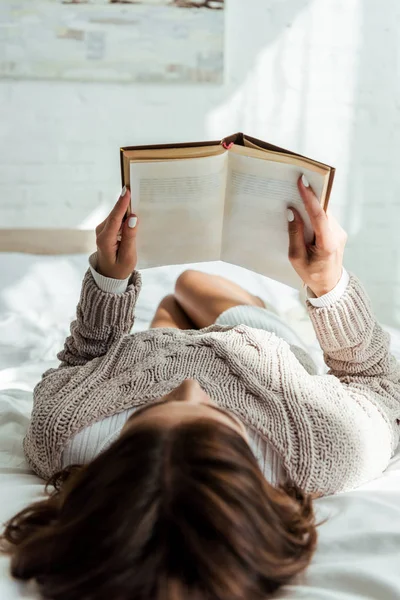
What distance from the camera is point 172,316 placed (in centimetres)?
174

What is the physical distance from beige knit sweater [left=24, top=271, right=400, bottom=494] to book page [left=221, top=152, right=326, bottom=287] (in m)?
0.12

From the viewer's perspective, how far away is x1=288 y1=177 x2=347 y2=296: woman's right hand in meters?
1.15

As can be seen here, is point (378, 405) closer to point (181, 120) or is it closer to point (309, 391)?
point (309, 391)

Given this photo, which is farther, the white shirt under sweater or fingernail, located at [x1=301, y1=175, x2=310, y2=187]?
fingernail, located at [x1=301, y1=175, x2=310, y2=187]

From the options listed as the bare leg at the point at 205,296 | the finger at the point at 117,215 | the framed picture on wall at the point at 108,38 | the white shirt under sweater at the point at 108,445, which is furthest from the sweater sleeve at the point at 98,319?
the framed picture on wall at the point at 108,38

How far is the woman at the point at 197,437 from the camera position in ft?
2.13

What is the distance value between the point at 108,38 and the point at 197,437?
74.2 inches

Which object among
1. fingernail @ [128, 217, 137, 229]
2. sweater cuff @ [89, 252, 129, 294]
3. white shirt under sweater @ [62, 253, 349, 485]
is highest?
fingernail @ [128, 217, 137, 229]

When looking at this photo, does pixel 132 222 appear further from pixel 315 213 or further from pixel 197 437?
pixel 197 437

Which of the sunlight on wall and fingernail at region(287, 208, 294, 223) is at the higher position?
the sunlight on wall

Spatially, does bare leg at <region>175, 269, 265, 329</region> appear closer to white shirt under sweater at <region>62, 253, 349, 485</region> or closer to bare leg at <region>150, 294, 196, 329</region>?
bare leg at <region>150, 294, 196, 329</region>

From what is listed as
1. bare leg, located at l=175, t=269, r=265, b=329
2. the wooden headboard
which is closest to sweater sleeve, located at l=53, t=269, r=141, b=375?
bare leg, located at l=175, t=269, r=265, b=329

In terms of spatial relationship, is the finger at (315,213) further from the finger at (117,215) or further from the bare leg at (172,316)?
the bare leg at (172,316)

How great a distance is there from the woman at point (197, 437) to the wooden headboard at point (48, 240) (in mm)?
905
